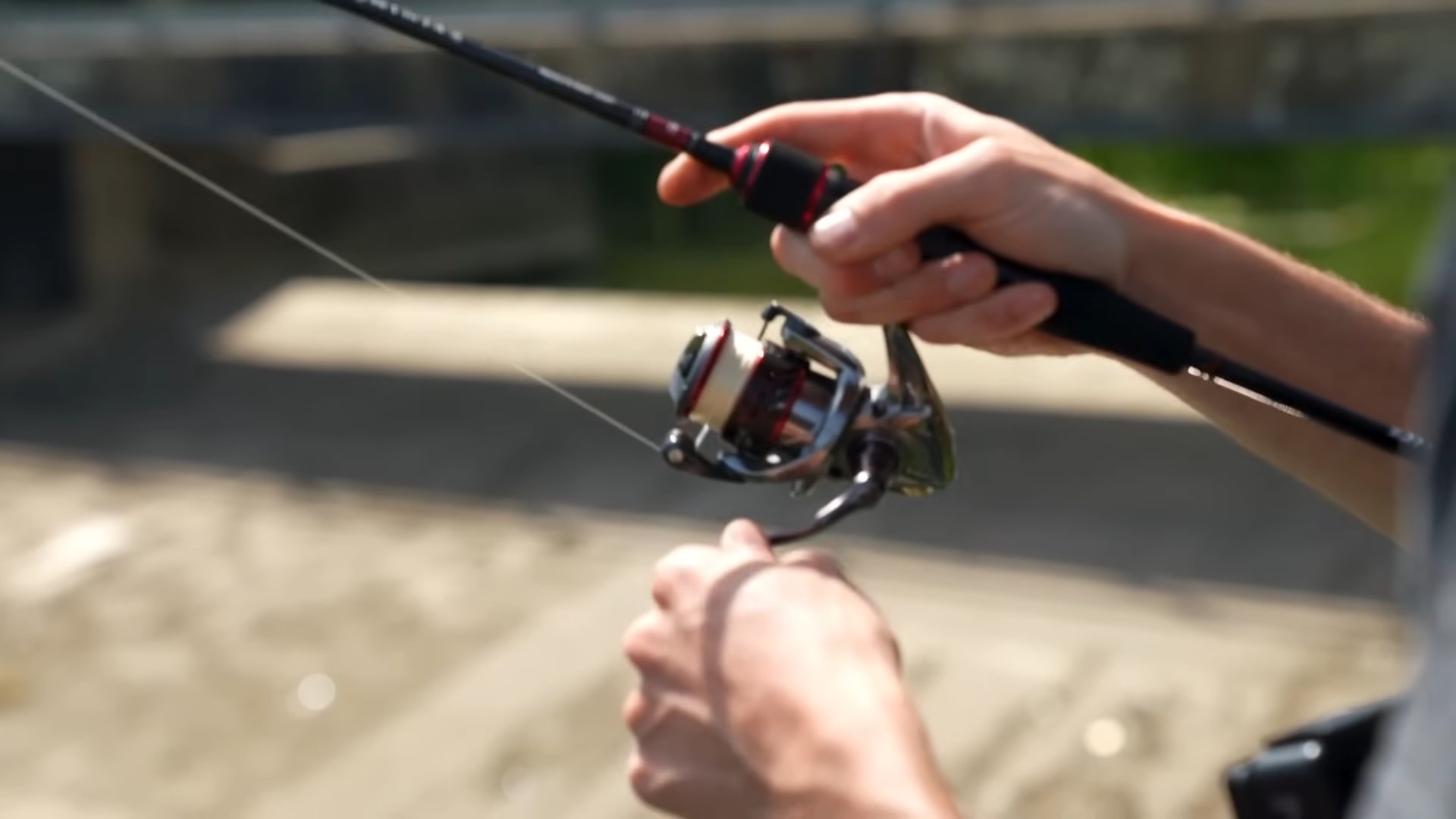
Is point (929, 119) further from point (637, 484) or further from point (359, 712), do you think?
point (637, 484)

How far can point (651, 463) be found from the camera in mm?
7070

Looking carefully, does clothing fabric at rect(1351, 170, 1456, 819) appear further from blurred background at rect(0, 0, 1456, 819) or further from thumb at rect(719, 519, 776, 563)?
blurred background at rect(0, 0, 1456, 819)

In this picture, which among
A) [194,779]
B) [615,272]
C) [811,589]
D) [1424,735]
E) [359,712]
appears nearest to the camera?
[1424,735]

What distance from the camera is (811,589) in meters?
1.30

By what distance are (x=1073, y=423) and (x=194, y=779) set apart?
3919 mm

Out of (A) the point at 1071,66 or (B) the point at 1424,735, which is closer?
(B) the point at 1424,735

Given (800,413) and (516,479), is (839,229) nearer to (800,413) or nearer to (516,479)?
(800,413)

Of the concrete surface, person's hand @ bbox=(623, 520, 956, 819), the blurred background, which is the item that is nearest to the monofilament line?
person's hand @ bbox=(623, 520, 956, 819)


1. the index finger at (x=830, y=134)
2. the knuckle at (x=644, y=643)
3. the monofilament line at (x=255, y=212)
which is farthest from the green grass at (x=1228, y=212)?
the knuckle at (x=644, y=643)

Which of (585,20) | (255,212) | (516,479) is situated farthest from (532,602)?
(255,212)

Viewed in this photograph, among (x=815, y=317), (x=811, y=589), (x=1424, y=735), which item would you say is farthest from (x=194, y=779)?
(x=1424, y=735)

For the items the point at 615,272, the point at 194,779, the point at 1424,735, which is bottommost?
the point at 615,272

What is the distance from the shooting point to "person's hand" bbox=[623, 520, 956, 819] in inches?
45.8

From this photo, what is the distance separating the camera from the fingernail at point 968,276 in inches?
65.5
